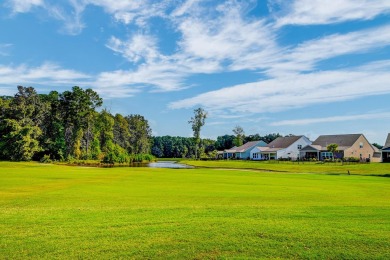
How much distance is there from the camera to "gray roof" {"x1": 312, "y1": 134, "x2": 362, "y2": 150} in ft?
330

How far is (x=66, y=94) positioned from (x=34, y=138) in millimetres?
19637

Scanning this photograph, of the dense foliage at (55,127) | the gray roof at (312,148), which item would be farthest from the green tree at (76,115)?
the gray roof at (312,148)

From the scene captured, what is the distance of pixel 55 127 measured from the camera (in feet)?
322

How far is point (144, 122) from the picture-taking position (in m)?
163

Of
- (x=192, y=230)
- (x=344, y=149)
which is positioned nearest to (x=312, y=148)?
(x=344, y=149)

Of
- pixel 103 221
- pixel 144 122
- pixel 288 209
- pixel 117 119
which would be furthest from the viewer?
pixel 144 122

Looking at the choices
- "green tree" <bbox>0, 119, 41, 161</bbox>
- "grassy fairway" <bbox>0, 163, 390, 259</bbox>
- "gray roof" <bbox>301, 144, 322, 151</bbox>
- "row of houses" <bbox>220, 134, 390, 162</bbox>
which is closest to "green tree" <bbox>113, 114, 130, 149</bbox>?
"row of houses" <bbox>220, 134, 390, 162</bbox>

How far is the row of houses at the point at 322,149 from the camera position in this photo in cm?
9838

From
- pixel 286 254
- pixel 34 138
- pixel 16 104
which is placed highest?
pixel 16 104

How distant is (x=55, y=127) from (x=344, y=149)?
80251mm

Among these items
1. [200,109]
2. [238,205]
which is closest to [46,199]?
[238,205]

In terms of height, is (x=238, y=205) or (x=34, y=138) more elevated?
(x=34, y=138)

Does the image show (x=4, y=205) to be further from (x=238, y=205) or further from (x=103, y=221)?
(x=238, y=205)

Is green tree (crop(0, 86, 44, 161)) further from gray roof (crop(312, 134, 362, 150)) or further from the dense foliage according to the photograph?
gray roof (crop(312, 134, 362, 150))
